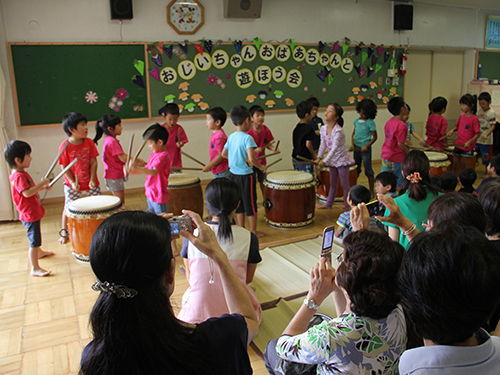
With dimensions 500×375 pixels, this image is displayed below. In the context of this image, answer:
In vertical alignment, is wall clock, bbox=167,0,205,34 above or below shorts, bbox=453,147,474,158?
above

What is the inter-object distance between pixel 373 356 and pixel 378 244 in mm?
283

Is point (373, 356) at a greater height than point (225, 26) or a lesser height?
lesser

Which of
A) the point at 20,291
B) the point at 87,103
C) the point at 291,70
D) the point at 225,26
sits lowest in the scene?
the point at 20,291

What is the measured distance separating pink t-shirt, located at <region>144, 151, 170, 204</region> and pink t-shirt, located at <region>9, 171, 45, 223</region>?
79cm

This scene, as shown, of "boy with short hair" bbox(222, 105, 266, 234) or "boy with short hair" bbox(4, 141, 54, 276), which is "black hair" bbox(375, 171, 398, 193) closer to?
"boy with short hair" bbox(222, 105, 266, 234)

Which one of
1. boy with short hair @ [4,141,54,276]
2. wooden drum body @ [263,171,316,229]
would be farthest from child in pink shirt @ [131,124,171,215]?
wooden drum body @ [263,171,316,229]

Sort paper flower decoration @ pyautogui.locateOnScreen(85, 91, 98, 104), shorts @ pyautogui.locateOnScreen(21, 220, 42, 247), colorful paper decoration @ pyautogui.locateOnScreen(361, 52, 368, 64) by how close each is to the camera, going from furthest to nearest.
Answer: colorful paper decoration @ pyautogui.locateOnScreen(361, 52, 368, 64) → paper flower decoration @ pyautogui.locateOnScreen(85, 91, 98, 104) → shorts @ pyautogui.locateOnScreen(21, 220, 42, 247)

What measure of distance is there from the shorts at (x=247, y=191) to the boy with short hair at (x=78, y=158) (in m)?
1.19

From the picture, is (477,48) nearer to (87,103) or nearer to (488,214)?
(87,103)

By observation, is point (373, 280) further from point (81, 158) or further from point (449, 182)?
point (81, 158)

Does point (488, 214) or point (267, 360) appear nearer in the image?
point (267, 360)

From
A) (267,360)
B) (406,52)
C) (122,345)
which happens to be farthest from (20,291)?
(406,52)

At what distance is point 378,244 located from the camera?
1099 millimetres

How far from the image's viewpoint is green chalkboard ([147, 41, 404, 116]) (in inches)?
203
